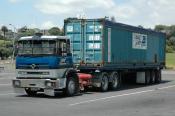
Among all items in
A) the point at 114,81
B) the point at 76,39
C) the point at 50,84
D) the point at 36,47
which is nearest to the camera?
the point at 50,84

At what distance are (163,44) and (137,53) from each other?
297 inches

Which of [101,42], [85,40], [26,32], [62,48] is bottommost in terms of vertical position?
[62,48]

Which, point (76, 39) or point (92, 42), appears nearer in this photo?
point (92, 42)

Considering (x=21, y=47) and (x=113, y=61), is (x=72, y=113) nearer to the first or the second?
(x=21, y=47)

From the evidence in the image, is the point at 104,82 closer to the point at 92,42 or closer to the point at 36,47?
the point at 92,42

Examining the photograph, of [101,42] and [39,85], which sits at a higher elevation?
[101,42]

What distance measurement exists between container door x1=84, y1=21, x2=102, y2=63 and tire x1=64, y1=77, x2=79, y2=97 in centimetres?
332

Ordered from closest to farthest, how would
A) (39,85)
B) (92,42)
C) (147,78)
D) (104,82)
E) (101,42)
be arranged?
1. (39,85)
2. (101,42)
3. (92,42)
4. (104,82)
5. (147,78)

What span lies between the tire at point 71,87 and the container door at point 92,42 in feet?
10.9

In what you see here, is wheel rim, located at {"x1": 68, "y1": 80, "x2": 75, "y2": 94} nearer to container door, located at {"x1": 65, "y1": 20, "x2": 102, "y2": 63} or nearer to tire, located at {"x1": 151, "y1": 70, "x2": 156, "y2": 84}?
container door, located at {"x1": 65, "y1": 20, "x2": 102, "y2": 63}

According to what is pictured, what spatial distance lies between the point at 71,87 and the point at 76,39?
4.68 metres

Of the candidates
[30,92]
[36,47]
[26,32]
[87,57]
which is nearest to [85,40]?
[87,57]

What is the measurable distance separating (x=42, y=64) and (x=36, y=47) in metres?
0.80

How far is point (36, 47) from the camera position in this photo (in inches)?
869
